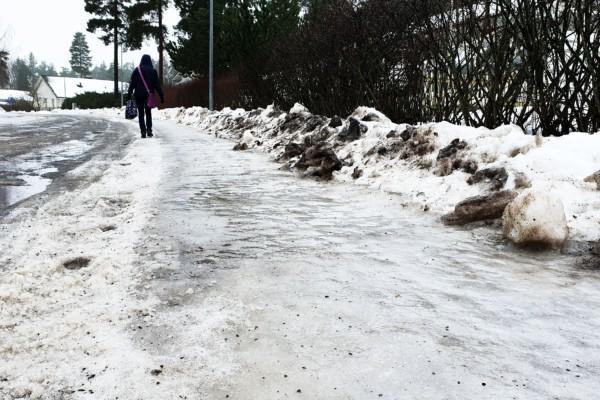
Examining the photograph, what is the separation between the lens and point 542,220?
3.07 meters

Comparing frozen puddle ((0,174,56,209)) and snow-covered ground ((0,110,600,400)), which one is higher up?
snow-covered ground ((0,110,600,400))

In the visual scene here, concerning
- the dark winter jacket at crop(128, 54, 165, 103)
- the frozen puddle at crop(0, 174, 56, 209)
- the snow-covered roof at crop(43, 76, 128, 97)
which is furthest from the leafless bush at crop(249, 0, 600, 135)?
the snow-covered roof at crop(43, 76, 128, 97)

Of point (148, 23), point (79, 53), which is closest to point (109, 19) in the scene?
point (148, 23)

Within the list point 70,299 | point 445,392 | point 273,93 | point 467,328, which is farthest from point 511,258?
point 273,93

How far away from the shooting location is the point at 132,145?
31.3 ft

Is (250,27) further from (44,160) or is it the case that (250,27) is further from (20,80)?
(20,80)

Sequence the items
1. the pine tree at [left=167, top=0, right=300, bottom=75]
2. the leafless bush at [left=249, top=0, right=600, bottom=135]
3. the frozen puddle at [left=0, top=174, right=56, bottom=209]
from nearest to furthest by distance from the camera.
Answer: the frozen puddle at [left=0, top=174, right=56, bottom=209]
the leafless bush at [left=249, top=0, right=600, bottom=135]
the pine tree at [left=167, top=0, right=300, bottom=75]

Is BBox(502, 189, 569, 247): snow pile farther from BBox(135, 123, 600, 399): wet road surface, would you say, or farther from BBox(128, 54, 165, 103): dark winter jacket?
BBox(128, 54, 165, 103): dark winter jacket

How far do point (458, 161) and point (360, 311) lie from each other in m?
2.86

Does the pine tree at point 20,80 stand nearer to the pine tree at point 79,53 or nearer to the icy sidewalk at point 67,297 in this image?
the pine tree at point 79,53

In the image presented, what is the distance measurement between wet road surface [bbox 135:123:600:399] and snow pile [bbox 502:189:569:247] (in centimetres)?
11

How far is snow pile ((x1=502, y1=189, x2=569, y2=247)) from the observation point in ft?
10.1

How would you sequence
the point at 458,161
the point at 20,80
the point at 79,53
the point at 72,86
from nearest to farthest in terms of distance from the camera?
the point at 458,161 → the point at 72,86 → the point at 79,53 → the point at 20,80

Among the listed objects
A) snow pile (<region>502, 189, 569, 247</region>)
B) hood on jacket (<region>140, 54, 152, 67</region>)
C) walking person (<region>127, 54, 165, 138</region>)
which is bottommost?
snow pile (<region>502, 189, 569, 247</region>)
